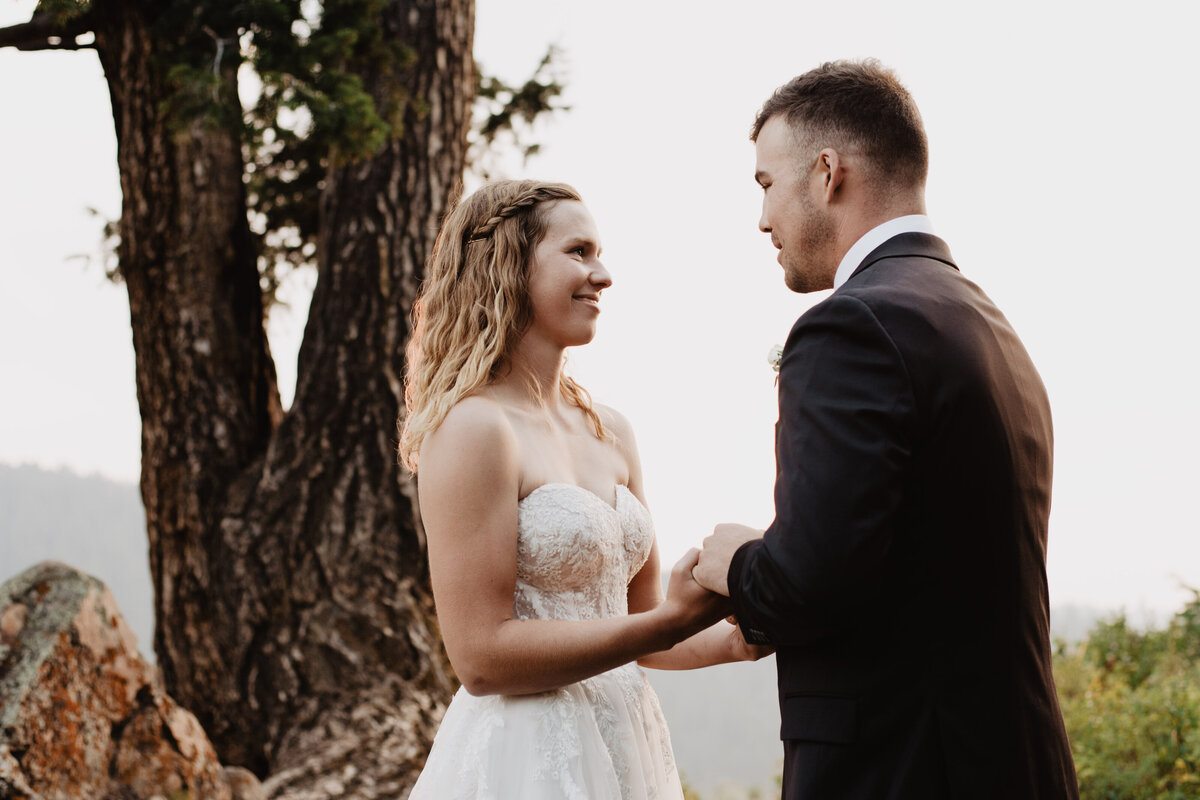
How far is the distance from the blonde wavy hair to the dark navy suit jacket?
98 centimetres

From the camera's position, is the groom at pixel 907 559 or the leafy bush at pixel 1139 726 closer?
the groom at pixel 907 559

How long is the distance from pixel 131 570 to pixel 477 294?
9846 mm

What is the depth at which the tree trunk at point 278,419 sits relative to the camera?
4.99 meters

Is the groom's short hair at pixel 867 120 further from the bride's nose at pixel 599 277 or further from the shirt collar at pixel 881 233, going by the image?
the bride's nose at pixel 599 277

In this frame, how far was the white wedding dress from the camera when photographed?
94.0 inches

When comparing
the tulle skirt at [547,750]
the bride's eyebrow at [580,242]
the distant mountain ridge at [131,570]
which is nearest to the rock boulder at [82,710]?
the tulle skirt at [547,750]

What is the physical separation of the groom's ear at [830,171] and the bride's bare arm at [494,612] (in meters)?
0.99

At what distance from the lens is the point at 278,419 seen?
19.3 feet

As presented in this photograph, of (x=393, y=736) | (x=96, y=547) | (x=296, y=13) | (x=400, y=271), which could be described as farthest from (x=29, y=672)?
(x=96, y=547)

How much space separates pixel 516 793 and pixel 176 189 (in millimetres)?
4546

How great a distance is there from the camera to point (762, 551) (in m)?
1.93

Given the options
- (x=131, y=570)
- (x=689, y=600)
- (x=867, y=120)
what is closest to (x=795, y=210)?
(x=867, y=120)

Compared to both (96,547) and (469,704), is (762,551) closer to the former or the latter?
(469,704)

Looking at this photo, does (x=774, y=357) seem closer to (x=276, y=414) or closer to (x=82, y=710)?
(x=82, y=710)
